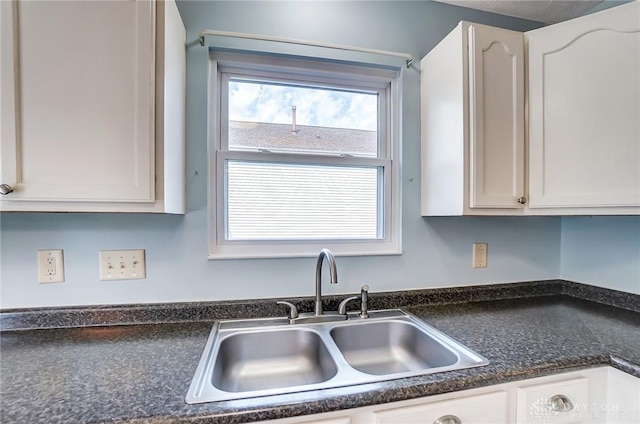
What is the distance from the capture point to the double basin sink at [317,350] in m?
0.97

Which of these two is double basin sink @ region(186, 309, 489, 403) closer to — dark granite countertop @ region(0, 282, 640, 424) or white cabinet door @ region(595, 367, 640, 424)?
Answer: dark granite countertop @ region(0, 282, 640, 424)

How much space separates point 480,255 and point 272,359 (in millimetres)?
1152

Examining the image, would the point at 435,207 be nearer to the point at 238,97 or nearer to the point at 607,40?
the point at 607,40

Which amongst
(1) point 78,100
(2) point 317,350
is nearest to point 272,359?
(2) point 317,350

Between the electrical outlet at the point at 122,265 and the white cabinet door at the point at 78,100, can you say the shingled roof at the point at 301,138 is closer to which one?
the white cabinet door at the point at 78,100

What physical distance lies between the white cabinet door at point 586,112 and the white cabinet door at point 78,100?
4.97 feet

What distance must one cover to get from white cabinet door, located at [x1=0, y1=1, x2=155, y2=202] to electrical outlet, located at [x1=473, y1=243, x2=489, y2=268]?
1.50 meters

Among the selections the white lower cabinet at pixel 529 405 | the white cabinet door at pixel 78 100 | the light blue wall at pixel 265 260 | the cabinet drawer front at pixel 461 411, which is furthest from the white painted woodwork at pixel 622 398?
the white cabinet door at pixel 78 100

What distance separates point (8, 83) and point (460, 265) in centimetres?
186

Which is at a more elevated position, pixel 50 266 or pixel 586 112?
pixel 586 112

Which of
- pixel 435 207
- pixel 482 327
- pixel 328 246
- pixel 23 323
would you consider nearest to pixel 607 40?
pixel 435 207

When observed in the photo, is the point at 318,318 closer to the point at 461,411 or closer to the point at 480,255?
the point at 461,411

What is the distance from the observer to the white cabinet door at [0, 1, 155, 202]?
2.70 ft

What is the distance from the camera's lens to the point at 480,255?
1498 millimetres
